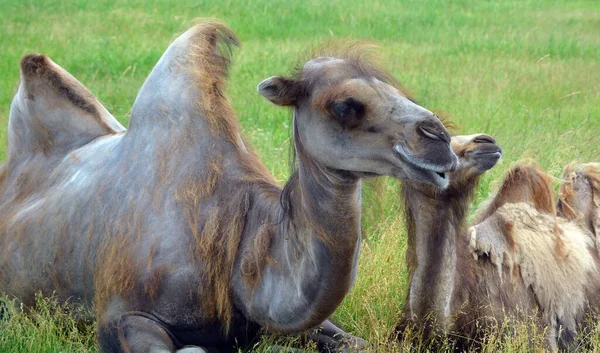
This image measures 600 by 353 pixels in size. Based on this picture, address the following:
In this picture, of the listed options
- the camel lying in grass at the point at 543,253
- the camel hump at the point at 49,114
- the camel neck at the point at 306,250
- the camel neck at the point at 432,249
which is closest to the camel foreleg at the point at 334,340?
the camel neck at the point at 432,249

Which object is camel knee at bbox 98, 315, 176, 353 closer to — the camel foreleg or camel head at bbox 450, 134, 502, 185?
the camel foreleg

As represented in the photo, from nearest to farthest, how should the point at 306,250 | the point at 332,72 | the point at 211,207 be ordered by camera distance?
the point at 332,72, the point at 306,250, the point at 211,207

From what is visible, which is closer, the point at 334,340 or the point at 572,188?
the point at 334,340

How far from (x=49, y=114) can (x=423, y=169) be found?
3100 millimetres

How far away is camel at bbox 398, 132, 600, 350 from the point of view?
4.58m

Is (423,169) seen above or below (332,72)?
below

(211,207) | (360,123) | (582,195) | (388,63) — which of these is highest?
(360,123)

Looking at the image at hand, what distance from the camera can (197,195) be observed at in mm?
4746

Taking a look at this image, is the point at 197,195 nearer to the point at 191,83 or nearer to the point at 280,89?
the point at 191,83

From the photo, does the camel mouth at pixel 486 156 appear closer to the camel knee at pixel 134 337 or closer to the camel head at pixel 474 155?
the camel head at pixel 474 155

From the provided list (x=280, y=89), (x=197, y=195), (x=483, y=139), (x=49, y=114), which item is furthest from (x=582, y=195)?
(x=49, y=114)

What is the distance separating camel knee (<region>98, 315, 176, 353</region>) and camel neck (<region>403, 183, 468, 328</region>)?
1.18 meters

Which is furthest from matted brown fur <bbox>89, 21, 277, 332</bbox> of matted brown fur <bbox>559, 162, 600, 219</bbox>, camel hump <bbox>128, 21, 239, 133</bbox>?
matted brown fur <bbox>559, 162, 600, 219</bbox>

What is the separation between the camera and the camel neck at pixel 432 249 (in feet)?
14.9
